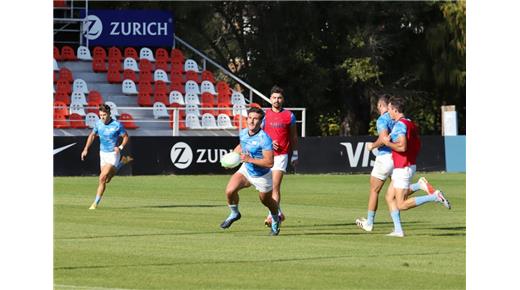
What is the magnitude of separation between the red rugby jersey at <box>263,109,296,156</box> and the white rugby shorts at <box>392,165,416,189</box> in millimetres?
2519

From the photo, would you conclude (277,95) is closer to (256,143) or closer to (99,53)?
(256,143)

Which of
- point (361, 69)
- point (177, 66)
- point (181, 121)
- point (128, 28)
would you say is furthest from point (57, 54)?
point (361, 69)

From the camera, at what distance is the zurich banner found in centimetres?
4481

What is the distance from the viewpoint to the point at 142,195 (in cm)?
2748

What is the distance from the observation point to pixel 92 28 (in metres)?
45.0

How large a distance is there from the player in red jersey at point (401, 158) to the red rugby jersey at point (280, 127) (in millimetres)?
2385

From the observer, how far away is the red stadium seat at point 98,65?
143 feet

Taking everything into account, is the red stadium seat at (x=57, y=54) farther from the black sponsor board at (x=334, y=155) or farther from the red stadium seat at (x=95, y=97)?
the black sponsor board at (x=334, y=155)

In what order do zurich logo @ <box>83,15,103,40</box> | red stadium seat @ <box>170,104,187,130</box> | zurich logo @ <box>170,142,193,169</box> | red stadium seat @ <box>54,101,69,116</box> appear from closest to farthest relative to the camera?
zurich logo @ <box>170,142,193,169</box> → red stadium seat @ <box>54,101,69,116</box> → red stadium seat @ <box>170,104,187,130</box> → zurich logo @ <box>83,15,103,40</box>

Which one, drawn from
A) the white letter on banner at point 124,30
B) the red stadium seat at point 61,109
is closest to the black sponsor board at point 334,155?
the red stadium seat at point 61,109

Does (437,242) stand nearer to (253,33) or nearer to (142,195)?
(142,195)

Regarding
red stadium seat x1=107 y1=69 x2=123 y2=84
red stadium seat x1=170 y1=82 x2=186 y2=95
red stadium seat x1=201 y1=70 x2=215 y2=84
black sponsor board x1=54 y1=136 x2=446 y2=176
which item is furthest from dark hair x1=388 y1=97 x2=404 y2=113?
red stadium seat x1=201 y1=70 x2=215 y2=84

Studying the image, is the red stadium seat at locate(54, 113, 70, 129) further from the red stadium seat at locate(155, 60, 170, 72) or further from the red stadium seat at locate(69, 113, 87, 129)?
the red stadium seat at locate(155, 60, 170, 72)
